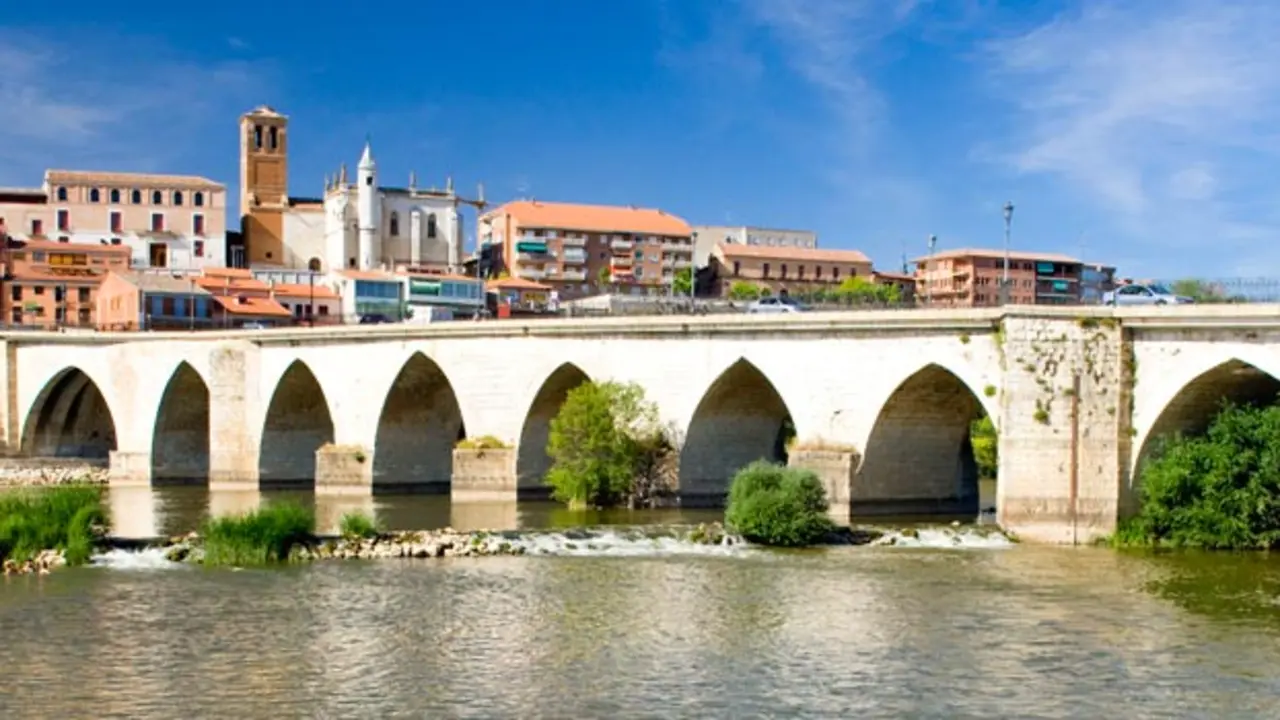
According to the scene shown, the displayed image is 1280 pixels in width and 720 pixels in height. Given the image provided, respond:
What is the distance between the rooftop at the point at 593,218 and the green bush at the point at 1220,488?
80.2 m

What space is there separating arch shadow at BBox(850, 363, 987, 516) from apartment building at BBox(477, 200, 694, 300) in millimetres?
67691

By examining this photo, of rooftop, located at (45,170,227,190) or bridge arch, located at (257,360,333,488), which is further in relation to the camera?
rooftop, located at (45,170,227,190)

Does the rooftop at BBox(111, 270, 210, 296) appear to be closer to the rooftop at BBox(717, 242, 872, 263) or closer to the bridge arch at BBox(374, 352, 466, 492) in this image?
the bridge arch at BBox(374, 352, 466, 492)

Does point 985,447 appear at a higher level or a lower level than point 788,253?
lower

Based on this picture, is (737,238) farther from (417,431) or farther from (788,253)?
(417,431)

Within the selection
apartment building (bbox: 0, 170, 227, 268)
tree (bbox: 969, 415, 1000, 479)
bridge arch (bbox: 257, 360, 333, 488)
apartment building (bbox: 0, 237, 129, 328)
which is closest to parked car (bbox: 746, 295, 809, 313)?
tree (bbox: 969, 415, 1000, 479)

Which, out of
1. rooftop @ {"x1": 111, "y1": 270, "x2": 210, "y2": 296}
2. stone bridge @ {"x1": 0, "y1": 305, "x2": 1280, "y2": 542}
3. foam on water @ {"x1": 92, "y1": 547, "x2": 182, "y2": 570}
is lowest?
foam on water @ {"x1": 92, "y1": 547, "x2": 182, "y2": 570}

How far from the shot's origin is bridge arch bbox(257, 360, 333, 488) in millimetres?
55750

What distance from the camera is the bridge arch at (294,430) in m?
55.8

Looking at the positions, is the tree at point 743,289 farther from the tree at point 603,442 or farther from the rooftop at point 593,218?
the tree at point 603,442

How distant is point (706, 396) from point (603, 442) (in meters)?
3.13

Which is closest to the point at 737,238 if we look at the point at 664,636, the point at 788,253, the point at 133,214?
the point at 788,253

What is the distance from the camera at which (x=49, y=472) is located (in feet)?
205

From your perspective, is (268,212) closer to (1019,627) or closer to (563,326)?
(563,326)
